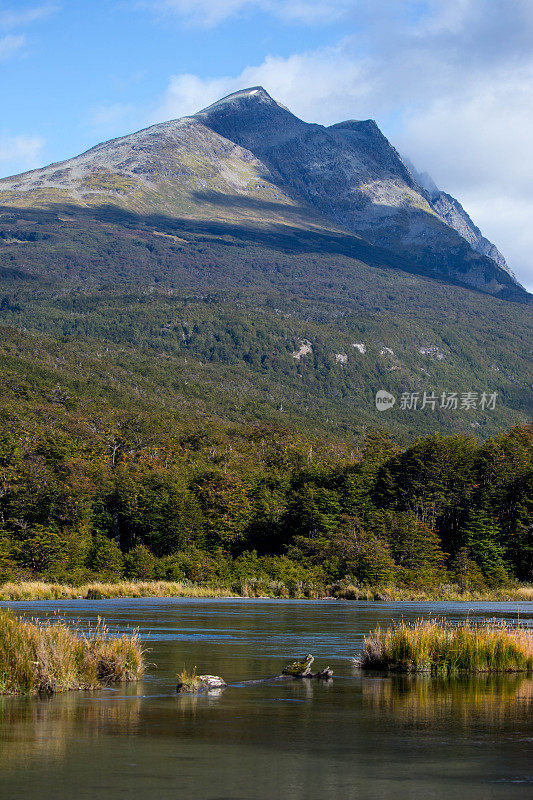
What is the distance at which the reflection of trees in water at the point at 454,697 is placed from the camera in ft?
69.9

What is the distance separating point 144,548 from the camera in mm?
91812

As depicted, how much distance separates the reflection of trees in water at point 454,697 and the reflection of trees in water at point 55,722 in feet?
19.7

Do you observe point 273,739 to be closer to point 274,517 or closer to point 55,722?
point 55,722

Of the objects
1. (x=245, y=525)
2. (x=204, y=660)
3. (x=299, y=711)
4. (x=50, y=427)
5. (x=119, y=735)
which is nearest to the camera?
(x=119, y=735)

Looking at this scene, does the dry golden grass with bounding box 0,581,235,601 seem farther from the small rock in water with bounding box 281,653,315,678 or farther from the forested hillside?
the small rock in water with bounding box 281,653,315,678

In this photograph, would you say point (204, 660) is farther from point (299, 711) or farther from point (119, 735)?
point (119, 735)

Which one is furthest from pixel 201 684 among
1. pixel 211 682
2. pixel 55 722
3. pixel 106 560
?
pixel 106 560

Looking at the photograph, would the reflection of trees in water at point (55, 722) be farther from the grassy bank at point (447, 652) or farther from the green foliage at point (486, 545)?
the green foliage at point (486, 545)

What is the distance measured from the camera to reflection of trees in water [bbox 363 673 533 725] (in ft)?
69.9

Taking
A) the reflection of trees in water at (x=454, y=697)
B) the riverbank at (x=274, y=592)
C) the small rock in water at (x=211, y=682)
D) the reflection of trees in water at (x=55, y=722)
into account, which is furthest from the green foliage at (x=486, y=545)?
the reflection of trees in water at (x=55, y=722)

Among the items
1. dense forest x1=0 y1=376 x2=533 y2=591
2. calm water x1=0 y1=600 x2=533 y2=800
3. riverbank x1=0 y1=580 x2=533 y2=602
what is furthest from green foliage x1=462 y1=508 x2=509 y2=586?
calm water x1=0 y1=600 x2=533 y2=800

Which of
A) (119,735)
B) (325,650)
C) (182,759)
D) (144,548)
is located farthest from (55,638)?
(144,548)

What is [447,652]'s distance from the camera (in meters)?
28.9

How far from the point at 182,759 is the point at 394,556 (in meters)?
77.9
